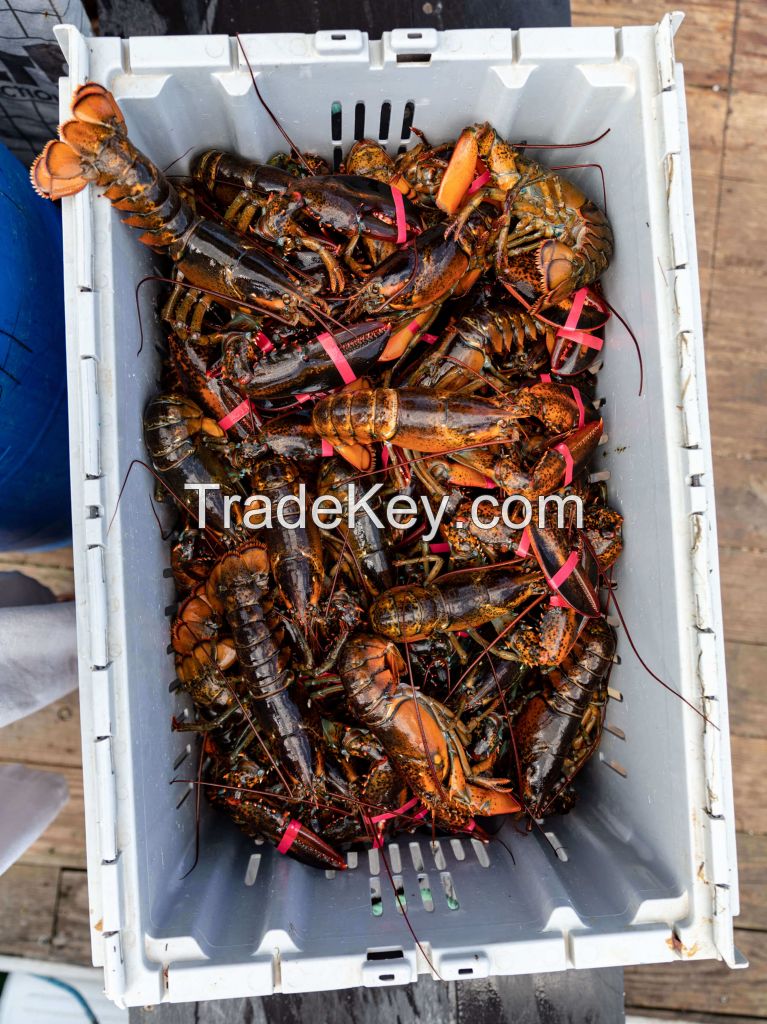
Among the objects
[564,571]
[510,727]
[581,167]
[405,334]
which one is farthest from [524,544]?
[581,167]

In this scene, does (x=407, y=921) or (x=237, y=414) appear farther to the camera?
(x=237, y=414)

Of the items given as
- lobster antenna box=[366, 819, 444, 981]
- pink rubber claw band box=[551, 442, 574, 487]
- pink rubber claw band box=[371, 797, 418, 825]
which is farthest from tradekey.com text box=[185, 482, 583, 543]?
lobster antenna box=[366, 819, 444, 981]

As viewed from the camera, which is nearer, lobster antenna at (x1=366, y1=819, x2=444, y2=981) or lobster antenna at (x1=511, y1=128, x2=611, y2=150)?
lobster antenna at (x1=366, y1=819, x2=444, y2=981)

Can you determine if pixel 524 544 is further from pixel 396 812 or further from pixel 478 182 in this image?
pixel 478 182

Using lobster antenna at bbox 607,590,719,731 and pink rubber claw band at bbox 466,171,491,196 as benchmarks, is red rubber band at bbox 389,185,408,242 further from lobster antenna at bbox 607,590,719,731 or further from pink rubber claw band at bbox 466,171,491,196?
lobster antenna at bbox 607,590,719,731

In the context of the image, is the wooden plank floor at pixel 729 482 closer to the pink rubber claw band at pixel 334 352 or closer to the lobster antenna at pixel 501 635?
the lobster antenna at pixel 501 635
